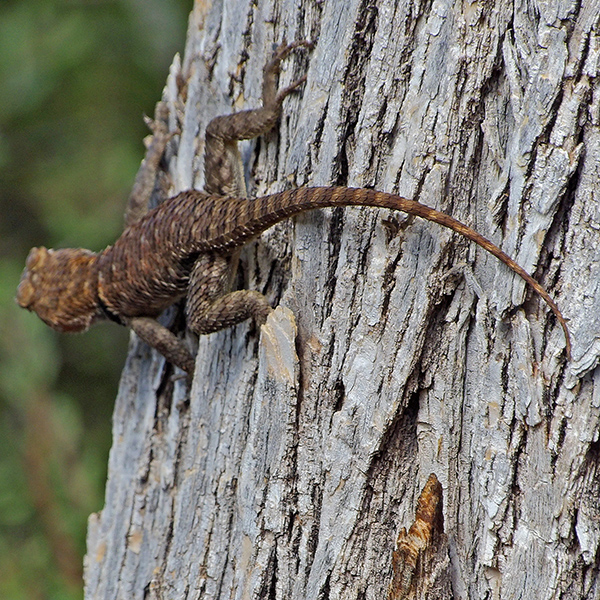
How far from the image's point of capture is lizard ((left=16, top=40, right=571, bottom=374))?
2673 mm

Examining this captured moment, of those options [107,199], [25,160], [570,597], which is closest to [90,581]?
[570,597]

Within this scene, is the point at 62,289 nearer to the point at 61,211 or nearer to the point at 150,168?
the point at 150,168

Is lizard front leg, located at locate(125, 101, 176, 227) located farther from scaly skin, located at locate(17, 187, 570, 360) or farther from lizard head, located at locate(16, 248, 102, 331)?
lizard head, located at locate(16, 248, 102, 331)

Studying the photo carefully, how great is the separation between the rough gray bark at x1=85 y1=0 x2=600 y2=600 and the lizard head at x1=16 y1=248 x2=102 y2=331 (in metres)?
1.74

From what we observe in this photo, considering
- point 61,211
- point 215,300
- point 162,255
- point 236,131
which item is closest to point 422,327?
point 215,300

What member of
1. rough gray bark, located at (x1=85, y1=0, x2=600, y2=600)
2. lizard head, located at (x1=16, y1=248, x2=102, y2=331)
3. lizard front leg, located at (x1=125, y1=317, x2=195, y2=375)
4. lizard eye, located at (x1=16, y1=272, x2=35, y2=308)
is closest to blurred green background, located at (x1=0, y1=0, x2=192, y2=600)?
lizard eye, located at (x1=16, y1=272, x2=35, y2=308)

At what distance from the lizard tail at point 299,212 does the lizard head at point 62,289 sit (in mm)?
1404

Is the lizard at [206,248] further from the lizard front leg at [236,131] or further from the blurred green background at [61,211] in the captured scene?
the blurred green background at [61,211]

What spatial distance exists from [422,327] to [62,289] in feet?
9.44

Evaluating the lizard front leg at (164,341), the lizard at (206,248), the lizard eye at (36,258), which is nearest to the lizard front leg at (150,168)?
the lizard at (206,248)

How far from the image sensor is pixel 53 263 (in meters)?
4.61

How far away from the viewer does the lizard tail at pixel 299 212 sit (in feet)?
7.80

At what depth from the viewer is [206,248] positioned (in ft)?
11.0

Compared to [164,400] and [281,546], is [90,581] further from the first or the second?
[281,546]
